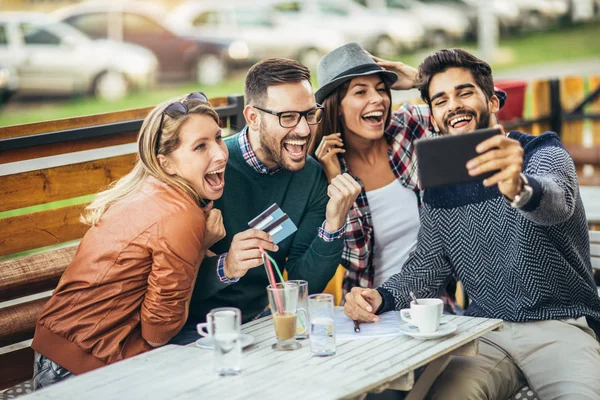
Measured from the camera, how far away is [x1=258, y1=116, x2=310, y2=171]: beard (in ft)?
11.7

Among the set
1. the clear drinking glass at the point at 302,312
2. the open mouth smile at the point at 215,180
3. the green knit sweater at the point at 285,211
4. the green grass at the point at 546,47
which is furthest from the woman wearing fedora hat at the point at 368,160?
the green grass at the point at 546,47

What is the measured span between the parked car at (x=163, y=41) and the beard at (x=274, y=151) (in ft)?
40.2

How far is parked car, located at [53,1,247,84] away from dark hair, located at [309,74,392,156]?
11.8 m

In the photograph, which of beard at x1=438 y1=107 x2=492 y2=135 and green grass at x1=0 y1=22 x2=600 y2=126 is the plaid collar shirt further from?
green grass at x1=0 y1=22 x2=600 y2=126

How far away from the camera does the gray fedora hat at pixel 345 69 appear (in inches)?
155

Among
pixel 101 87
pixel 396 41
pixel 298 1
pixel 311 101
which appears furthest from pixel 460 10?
pixel 311 101

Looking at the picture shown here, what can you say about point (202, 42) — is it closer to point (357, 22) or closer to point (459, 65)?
point (357, 22)

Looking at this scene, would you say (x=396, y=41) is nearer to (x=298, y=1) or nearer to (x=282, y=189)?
(x=298, y=1)

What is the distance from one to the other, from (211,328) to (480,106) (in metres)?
1.52

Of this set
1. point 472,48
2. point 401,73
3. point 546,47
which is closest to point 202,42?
point 472,48

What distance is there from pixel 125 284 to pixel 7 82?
11626 mm

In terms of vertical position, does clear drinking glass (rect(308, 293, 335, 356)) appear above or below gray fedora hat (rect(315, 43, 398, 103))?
below

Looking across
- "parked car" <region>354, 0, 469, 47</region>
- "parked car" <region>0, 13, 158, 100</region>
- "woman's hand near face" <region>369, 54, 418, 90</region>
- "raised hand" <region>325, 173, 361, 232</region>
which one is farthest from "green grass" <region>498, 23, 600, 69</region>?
"raised hand" <region>325, 173, 361, 232</region>

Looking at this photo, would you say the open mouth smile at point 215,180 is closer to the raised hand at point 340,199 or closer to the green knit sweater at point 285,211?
the green knit sweater at point 285,211
